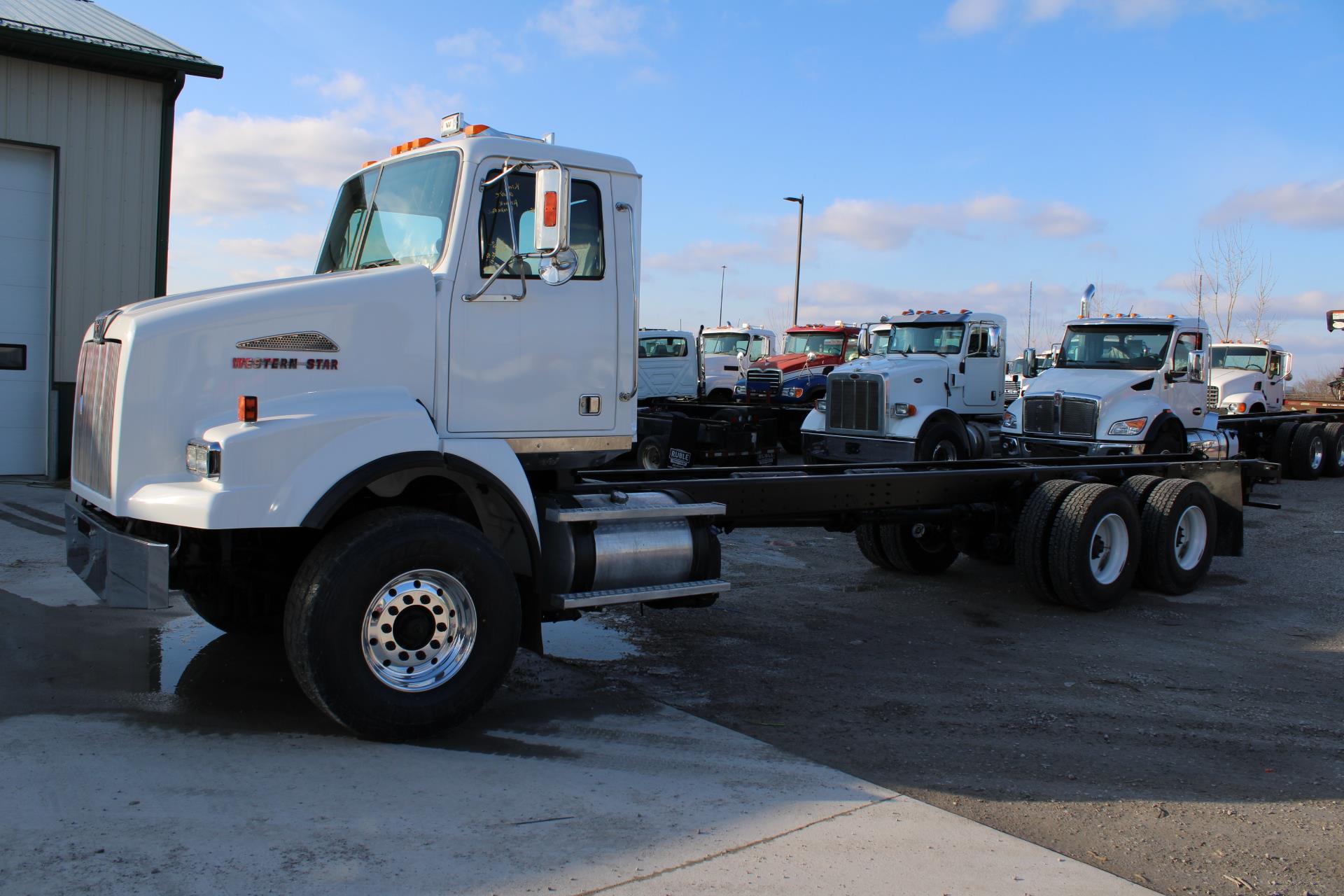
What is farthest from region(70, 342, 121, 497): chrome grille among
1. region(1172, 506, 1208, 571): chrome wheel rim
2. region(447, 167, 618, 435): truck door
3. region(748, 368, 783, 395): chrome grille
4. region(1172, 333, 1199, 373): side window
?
region(748, 368, 783, 395): chrome grille

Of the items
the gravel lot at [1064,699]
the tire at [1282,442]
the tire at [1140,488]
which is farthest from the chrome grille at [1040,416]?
the tire at [1282,442]

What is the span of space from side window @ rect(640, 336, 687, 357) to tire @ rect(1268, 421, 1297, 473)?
11998 mm

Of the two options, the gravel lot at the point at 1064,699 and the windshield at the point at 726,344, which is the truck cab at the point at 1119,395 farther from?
the windshield at the point at 726,344

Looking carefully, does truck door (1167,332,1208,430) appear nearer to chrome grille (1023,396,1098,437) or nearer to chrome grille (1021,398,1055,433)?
chrome grille (1023,396,1098,437)

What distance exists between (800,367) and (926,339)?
23.9 feet

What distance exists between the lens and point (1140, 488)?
890 centimetres

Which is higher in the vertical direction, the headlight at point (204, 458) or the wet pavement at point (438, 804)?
the headlight at point (204, 458)

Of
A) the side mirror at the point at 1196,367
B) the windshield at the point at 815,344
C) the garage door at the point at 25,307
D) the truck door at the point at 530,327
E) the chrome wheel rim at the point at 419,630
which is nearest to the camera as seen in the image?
the chrome wheel rim at the point at 419,630

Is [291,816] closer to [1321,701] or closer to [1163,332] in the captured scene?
[1321,701]

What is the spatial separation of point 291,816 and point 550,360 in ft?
8.40

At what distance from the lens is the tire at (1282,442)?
19.5m

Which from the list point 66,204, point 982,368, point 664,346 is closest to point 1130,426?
point 982,368

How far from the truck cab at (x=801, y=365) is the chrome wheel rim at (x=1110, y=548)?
14.6 meters

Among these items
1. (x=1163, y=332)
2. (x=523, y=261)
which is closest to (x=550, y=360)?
(x=523, y=261)
